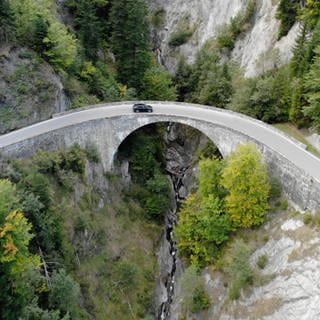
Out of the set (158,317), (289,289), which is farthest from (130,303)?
(289,289)

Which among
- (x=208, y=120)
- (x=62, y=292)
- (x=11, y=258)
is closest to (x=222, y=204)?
(x=208, y=120)

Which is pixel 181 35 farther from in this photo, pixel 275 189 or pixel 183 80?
pixel 275 189

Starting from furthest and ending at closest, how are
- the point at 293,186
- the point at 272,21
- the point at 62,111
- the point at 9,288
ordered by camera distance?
the point at 272,21 < the point at 62,111 < the point at 293,186 < the point at 9,288

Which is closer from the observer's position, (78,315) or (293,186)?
(78,315)

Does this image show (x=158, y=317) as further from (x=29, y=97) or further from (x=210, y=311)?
(x=29, y=97)

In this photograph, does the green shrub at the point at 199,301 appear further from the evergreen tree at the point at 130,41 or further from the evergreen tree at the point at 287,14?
the evergreen tree at the point at 287,14

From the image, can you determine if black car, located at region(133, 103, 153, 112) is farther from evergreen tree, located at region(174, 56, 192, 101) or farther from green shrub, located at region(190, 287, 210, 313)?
green shrub, located at region(190, 287, 210, 313)

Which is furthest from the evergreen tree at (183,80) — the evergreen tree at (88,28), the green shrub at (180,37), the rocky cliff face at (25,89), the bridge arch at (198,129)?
the rocky cliff face at (25,89)

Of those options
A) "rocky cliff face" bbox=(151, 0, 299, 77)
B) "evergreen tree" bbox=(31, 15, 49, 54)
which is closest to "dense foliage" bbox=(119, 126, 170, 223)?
"evergreen tree" bbox=(31, 15, 49, 54)
